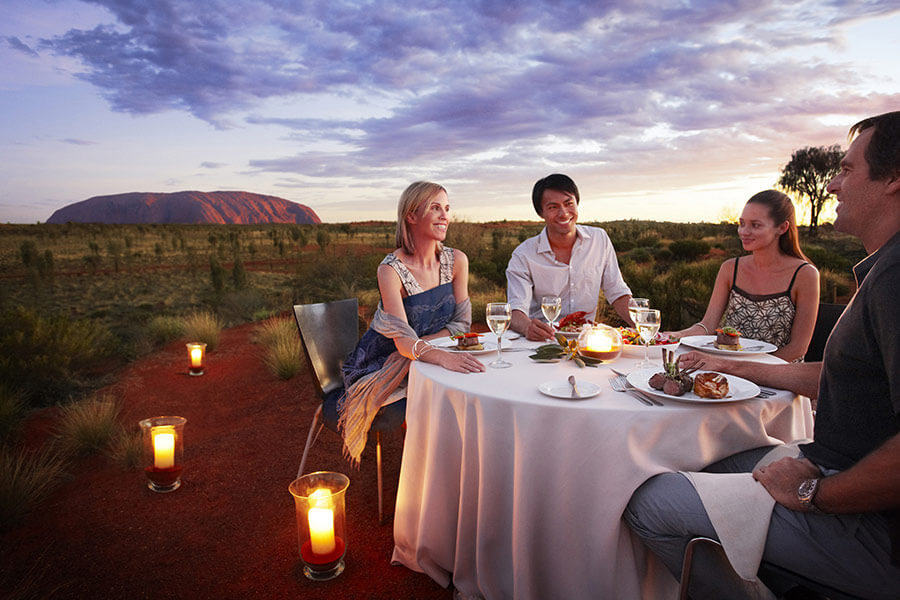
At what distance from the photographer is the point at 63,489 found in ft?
11.8

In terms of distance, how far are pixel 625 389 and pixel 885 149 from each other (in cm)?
103

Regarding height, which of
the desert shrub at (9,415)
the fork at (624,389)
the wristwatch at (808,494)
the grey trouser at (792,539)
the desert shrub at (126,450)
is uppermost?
the fork at (624,389)

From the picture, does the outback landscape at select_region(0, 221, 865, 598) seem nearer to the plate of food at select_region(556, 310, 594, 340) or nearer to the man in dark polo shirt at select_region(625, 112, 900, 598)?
the plate of food at select_region(556, 310, 594, 340)

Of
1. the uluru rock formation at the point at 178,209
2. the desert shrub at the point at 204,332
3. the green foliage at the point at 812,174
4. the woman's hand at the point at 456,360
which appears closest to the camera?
the woman's hand at the point at 456,360

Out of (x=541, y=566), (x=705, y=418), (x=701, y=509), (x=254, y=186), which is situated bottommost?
(x=541, y=566)

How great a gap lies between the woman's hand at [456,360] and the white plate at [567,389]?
35cm

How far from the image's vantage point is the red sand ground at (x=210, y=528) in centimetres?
248

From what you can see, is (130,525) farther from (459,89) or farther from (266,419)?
(459,89)

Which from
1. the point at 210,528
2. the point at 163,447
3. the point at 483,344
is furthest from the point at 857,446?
the point at 163,447

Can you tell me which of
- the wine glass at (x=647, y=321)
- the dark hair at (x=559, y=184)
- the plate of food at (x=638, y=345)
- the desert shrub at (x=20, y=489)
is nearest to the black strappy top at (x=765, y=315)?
the plate of food at (x=638, y=345)

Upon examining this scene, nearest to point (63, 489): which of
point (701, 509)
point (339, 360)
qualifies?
point (339, 360)

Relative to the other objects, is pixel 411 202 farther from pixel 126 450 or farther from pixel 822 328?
pixel 126 450

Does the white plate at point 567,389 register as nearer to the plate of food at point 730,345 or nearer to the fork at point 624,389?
the fork at point 624,389

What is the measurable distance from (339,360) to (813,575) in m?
2.75
